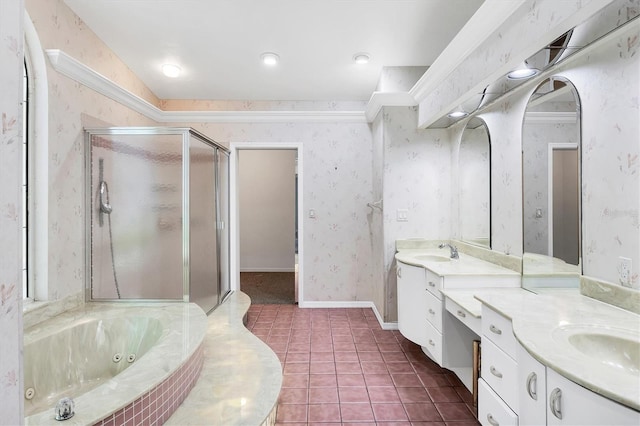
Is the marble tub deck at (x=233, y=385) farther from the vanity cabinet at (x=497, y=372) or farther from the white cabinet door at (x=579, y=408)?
the white cabinet door at (x=579, y=408)

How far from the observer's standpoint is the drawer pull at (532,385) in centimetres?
107

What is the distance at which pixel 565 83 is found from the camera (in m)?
1.62

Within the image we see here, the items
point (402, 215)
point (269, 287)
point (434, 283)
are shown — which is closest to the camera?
point (434, 283)

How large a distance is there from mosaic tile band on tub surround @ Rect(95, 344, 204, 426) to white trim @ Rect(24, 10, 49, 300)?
1202 millimetres

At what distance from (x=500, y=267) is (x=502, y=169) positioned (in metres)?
0.71

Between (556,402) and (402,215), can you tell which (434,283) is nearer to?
(402,215)

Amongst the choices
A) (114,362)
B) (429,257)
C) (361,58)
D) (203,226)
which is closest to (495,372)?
(429,257)

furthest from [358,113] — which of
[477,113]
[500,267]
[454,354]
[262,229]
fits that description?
[262,229]

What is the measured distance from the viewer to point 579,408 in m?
0.88

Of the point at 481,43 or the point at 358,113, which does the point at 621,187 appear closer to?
the point at 481,43

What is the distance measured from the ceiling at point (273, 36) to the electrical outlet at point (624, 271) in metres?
1.82

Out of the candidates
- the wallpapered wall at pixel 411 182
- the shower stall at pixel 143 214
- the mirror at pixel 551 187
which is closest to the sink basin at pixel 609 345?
the mirror at pixel 551 187

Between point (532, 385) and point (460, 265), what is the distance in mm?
1370

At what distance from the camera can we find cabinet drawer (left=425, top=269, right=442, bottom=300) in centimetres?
218
